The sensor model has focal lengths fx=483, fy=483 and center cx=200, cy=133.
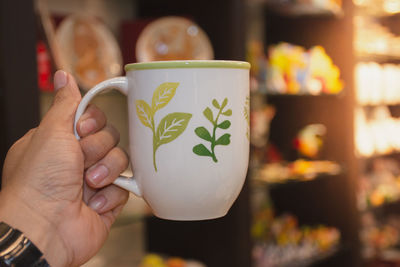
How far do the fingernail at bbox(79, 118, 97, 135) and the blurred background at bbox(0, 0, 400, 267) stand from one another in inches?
21.0

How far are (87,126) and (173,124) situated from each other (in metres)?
0.16

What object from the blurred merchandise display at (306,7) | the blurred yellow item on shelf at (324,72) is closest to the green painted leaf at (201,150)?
the blurred merchandise display at (306,7)

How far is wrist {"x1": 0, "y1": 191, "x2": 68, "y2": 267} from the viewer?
0.67 meters

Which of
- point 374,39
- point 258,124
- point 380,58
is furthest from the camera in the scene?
point 380,58

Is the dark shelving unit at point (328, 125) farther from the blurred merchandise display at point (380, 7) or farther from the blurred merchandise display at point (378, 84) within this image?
the blurred merchandise display at point (380, 7)

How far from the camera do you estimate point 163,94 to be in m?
0.57

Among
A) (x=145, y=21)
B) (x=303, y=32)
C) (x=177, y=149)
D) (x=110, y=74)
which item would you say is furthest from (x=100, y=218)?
(x=303, y=32)

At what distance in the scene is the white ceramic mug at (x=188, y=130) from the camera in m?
0.57

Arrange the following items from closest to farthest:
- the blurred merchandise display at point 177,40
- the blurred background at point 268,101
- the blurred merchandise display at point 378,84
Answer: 1. the blurred background at point 268,101
2. the blurred merchandise display at point 177,40
3. the blurred merchandise display at point 378,84

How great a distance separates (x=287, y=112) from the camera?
2699mm

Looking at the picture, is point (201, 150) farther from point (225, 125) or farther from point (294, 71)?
point (294, 71)

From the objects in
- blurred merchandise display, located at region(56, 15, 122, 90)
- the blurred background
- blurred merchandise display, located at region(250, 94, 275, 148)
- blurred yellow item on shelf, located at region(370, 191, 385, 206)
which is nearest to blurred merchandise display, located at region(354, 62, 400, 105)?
the blurred background

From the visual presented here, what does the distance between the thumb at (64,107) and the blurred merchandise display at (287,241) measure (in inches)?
60.1

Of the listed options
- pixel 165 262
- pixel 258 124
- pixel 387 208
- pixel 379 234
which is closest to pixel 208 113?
pixel 165 262
